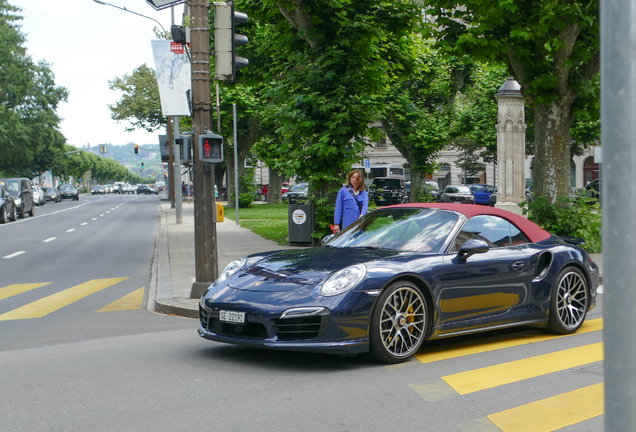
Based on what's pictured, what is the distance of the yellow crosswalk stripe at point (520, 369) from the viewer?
200 inches

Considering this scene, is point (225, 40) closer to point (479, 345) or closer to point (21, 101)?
point (479, 345)

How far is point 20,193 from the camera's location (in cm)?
3325

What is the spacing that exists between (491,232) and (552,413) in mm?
2468

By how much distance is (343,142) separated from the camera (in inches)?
611

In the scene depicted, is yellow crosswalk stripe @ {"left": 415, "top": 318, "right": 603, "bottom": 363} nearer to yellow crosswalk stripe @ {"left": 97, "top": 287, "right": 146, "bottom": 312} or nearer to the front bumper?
the front bumper

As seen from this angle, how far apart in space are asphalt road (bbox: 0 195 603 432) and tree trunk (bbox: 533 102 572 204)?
6.78 m

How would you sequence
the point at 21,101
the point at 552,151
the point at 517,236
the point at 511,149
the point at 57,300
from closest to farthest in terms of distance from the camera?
the point at 517,236, the point at 57,300, the point at 552,151, the point at 511,149, the point at 21,101

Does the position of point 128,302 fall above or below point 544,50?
below

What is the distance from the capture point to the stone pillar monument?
24.5m

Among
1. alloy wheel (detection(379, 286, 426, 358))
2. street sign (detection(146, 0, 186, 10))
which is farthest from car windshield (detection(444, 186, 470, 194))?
alloy wheel (detection(379, 286, 426, 358))

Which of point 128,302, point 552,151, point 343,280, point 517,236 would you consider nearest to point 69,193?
point 552,151

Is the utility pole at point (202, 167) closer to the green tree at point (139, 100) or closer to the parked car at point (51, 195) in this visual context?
the green tree at point (139, 100)

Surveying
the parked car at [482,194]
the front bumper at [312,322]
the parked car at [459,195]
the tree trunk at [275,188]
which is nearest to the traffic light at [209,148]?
the front bumper at [312,322]

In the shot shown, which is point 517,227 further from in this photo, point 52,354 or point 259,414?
point 52,354
